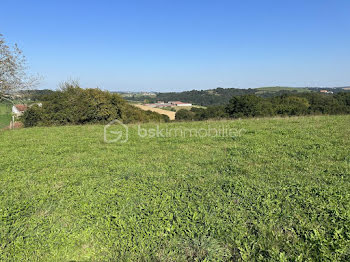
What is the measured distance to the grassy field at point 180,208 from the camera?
1964mm

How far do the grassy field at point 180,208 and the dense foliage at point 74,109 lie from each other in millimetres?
11855

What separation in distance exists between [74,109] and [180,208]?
52.4ft

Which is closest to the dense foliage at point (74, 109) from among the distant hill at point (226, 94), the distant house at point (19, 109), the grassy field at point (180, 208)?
the distant house at point (19, 109)

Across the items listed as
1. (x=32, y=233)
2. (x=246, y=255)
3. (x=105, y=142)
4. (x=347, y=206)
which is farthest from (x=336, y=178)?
(x=105, y=142)

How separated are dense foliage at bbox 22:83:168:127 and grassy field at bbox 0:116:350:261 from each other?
11855 millimetres

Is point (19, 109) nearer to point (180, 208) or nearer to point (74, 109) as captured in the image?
point (74, 109)

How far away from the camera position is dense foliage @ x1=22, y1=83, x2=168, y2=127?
615 inches

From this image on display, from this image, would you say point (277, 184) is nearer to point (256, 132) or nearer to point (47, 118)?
point (256, 132)

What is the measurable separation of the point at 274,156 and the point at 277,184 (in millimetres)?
1708

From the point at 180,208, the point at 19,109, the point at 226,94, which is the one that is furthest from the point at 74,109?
the point at 226,94

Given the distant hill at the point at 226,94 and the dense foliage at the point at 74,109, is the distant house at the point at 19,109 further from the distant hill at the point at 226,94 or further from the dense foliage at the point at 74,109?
the distant hill at the point at 226,94

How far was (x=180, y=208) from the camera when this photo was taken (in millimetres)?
2654

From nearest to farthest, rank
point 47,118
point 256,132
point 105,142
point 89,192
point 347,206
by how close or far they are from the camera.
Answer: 1. point 347,206
2. point 89,192
3. point 105,142
4. point 256,132
5. point 47,118

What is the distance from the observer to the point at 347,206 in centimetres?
244
